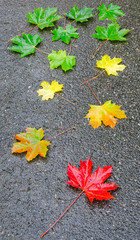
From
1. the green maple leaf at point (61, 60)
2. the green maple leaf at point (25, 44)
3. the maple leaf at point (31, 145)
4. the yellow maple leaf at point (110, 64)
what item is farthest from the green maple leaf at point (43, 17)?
the maple leaf at point (31, 145)

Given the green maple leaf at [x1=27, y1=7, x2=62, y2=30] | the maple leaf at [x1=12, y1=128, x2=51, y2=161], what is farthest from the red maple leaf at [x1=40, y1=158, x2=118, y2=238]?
the green maple leaf at [x1=27, y1=7, x2=62, y2=30]

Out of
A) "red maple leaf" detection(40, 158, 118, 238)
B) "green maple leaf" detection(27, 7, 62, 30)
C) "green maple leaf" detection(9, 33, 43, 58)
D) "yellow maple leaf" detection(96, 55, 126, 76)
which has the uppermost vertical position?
"green maple leaf" detection(27, 7, 62, 30)

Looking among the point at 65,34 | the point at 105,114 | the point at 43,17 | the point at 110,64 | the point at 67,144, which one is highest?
the point at 43,17

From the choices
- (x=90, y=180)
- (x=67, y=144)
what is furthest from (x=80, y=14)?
(x=90, y=180)

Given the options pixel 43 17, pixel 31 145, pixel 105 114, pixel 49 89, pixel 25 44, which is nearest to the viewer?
pixel 31 145

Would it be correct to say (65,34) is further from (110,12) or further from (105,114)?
(105,114)

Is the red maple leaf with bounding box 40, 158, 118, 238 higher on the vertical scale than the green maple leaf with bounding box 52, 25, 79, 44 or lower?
lower

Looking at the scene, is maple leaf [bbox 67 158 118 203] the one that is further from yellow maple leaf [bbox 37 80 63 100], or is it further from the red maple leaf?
yellow maple leaf [bbox 37 80 63 100]
